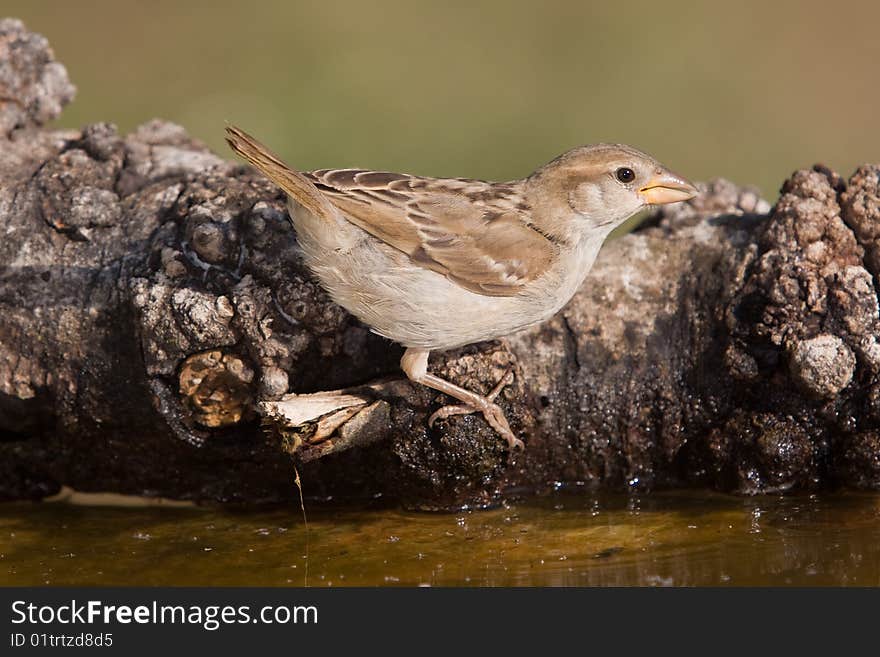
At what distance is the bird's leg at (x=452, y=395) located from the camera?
4562mm

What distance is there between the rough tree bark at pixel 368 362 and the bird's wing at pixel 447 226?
0.32 metres

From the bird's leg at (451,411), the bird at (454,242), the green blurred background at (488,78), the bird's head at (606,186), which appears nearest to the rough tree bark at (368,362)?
the bird's leg at (451,411)

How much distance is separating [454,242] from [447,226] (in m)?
0.08

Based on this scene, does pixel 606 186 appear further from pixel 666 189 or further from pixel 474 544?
pixel 474 544

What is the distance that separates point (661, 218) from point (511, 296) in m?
1.21

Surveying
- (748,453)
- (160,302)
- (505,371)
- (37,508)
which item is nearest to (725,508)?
(748,453)

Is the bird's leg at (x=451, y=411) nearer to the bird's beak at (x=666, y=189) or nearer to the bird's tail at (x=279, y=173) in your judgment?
the bird's tail at (x=279, y=173)

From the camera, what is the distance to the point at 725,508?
460 cm

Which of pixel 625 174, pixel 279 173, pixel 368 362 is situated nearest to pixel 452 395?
pixel 368 362

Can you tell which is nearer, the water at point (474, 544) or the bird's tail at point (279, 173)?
the water at point (474, 544)

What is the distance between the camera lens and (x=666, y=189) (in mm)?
4863

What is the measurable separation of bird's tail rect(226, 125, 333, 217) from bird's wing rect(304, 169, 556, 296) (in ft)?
0.35

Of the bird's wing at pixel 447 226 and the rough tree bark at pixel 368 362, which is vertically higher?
the bird's wing at pixel 447 226

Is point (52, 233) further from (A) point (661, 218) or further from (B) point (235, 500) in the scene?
(A) point (661, 218)
